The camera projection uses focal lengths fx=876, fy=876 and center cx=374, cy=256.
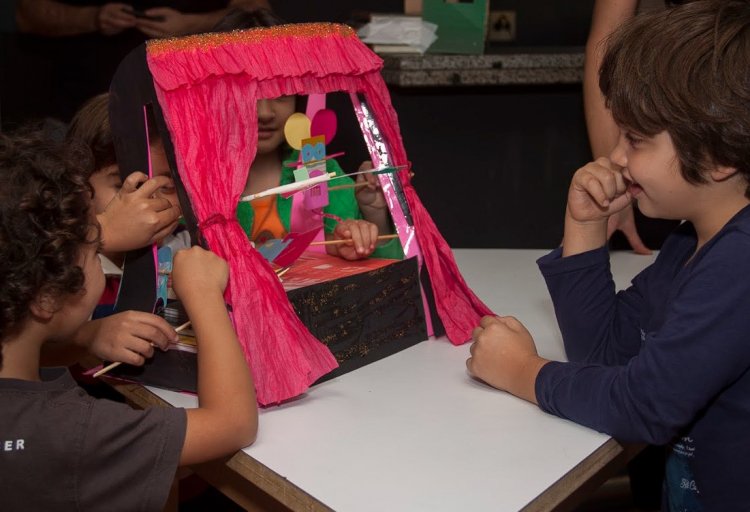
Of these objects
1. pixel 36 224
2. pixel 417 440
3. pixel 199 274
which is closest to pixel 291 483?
pixel 417 440

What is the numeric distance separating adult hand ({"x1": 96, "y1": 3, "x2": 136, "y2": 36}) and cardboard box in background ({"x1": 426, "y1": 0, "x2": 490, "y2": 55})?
2.99ft

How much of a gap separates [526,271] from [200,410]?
32.6 inches

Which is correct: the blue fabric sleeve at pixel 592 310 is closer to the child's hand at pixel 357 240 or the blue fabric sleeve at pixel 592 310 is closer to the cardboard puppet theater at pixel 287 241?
the cardboard puppet theater at pixel 287 241

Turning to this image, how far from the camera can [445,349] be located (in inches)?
51.3

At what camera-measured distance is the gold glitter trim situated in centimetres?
112

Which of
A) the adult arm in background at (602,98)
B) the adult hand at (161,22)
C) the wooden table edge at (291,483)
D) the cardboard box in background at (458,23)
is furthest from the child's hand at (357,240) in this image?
the cardboard box in background at (458,23)

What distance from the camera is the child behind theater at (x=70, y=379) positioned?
3.06 feet

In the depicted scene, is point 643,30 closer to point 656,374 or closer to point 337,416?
point 656,374

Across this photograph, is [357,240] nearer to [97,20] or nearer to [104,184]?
[104,184]

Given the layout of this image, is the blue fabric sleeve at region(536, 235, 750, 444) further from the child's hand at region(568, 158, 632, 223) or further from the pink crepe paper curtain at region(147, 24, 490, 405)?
the pink crepe paper curtain at region(147, 24, 490, 405)

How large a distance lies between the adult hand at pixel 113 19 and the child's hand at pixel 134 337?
1649 millimetres

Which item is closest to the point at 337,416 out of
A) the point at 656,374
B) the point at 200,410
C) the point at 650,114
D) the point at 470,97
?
the point at 200,410

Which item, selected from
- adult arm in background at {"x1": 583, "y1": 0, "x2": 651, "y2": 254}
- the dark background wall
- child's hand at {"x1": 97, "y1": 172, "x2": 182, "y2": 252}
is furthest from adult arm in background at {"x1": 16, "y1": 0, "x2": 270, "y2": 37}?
child's hand at {"x1": 97, "y1": 172, "x2": 182, "y2": 252}

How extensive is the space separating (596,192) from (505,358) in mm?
291
